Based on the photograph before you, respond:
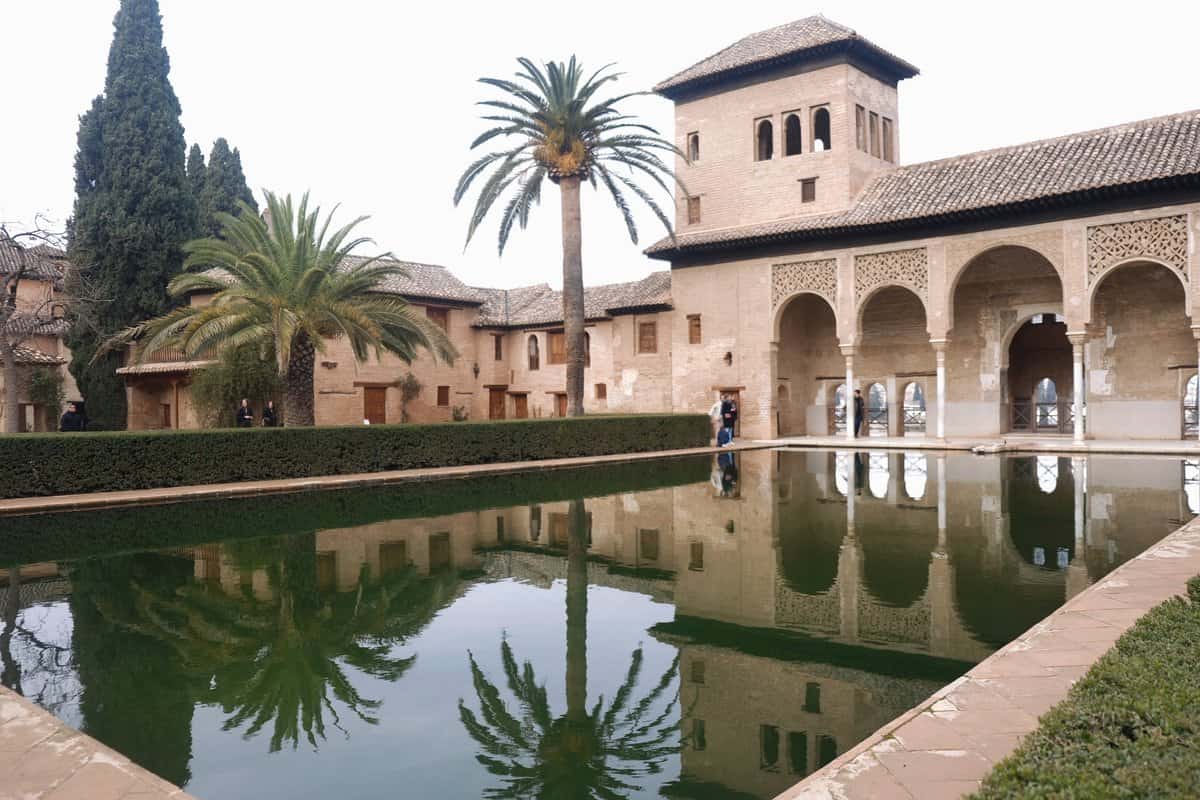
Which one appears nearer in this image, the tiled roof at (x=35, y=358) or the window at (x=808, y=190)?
the window at (x=808, y=190)

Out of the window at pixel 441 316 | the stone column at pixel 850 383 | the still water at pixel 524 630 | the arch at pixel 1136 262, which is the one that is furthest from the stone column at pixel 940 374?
the window at pixel 441 316

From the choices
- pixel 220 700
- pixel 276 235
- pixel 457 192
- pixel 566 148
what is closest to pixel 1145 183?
pixel 566 148

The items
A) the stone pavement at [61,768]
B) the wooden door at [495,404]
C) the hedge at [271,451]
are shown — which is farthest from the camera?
the wooden door at [495,404]

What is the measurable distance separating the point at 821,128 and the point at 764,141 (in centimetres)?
185

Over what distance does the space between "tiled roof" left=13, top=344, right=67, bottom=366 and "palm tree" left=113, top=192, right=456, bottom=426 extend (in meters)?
13.2

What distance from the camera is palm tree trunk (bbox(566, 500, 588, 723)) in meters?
4.61

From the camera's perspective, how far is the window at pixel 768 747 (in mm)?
3789

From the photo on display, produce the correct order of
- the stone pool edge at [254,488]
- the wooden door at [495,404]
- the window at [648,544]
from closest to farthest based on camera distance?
the window at [648,544]
the stone pool edge at [254,488]
the wooden door at [495,404]

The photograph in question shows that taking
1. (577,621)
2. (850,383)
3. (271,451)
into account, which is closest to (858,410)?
(850,383)

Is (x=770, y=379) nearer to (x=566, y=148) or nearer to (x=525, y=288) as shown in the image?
(x=566, y=148)

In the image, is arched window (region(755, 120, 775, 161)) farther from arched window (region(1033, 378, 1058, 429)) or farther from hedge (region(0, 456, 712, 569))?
hedge (region(0, 456, 712, 569))

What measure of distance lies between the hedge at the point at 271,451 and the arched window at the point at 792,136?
457 inches

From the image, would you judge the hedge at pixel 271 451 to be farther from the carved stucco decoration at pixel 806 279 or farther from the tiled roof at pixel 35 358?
the tiled roof at pixel 35 358

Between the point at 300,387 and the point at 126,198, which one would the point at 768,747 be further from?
the point at 126,198
